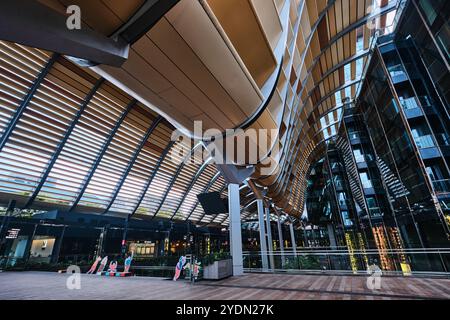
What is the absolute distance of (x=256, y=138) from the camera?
7156mm

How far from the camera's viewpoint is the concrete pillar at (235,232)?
9273 millimetres

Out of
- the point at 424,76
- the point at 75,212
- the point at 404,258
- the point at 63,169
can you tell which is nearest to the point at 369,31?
the point at 424,76

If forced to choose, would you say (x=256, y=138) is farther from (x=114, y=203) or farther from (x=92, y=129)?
(x=114, y=203)

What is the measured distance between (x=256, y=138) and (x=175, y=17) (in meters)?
4.50

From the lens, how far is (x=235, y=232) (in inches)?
379

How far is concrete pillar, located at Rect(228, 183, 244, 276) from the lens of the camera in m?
9.27

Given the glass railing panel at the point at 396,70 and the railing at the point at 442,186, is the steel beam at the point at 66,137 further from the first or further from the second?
the railing at the point at 442,186

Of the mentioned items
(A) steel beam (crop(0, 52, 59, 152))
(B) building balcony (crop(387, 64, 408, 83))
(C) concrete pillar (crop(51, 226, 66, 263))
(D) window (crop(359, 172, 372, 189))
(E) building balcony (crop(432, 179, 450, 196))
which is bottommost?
(C) concrete pillar (crop(51, 226, 66, 263))

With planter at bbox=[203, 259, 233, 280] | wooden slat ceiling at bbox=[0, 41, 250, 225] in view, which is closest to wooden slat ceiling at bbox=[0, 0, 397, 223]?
wooden slat ceiling at bbox=[0, 41, 250, 225]

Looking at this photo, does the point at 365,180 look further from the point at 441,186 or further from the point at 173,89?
the point at 173,89

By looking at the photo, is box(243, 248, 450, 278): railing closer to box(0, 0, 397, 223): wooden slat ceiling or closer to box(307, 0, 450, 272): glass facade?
box(307, 0, 450, 272): glass facade

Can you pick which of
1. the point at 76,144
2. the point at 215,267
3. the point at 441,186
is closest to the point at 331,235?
the point at 441,186

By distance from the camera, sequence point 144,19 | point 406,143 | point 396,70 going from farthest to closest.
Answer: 1. point 396,70
2. point 406,143
3. point 144,19

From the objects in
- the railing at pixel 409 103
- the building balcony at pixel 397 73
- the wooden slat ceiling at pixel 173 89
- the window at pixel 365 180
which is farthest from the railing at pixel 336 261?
the building balcony at pixel 397 73
